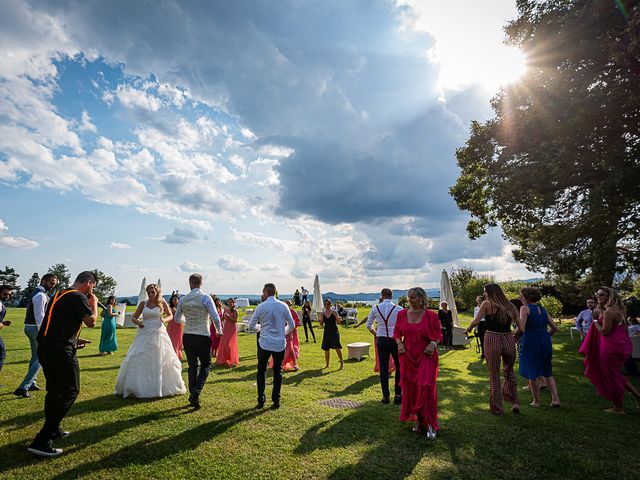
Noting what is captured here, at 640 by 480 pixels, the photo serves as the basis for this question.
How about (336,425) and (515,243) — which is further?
(515,243)

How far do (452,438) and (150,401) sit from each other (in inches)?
209

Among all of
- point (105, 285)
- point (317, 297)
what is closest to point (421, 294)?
point (317, 297)

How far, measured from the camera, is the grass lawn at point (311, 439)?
4109mm

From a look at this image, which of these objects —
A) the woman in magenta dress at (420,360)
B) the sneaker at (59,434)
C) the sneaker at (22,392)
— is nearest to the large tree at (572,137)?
the woman in magenta dress at (420,360)

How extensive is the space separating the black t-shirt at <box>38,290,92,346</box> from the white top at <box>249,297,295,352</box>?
270 centimetres

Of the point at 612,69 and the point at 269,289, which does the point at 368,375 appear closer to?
the point at 269,289

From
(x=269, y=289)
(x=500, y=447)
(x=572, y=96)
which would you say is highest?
(x=572, y=96)

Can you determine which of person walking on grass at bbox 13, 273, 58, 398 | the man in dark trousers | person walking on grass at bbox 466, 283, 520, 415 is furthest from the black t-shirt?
person walking on grass at bbox 466, 283, 520, 415

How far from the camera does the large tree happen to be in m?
10.4

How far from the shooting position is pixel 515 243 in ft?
62.0

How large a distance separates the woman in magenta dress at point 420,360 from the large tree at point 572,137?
8.33 m

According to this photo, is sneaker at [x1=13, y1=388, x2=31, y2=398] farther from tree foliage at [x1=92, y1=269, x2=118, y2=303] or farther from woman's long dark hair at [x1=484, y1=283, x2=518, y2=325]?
tree foliage at [x1=92, y1=269, x2=118, y2=303]

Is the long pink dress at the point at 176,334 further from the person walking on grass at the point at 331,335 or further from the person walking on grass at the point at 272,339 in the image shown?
the person walking on grass at the point at 272,339

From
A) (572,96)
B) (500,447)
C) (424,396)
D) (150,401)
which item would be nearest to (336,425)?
(424,396)
